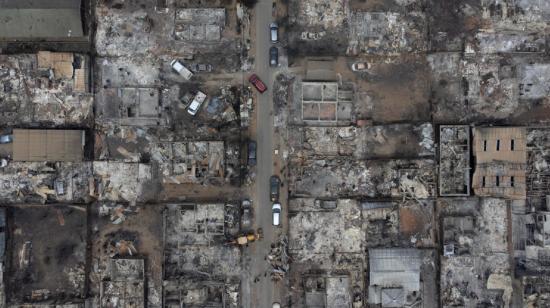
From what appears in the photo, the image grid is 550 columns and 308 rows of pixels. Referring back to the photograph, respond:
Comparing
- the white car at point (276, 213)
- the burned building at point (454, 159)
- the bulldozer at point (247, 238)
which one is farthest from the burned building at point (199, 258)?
the burned building at point (454, 159)

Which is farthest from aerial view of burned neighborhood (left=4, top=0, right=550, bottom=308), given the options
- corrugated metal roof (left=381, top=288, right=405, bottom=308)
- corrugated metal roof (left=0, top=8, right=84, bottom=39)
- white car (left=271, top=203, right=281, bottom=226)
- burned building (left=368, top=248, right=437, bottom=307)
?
corrugated metal roof (left=381, top=288, right=405, bottom=308)

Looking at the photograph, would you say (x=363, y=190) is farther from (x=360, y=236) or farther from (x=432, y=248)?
(x=432, y=248)

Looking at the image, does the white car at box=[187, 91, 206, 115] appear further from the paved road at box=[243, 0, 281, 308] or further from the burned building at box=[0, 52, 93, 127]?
the burned building at box=[0, 52, 93, 127]

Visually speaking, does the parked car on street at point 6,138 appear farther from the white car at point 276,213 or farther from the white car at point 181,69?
the white car at point 276,213

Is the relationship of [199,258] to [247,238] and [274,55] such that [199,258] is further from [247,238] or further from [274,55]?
[274,55]

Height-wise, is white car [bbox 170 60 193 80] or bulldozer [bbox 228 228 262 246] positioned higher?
white car [bbox 170 60 193 80]
